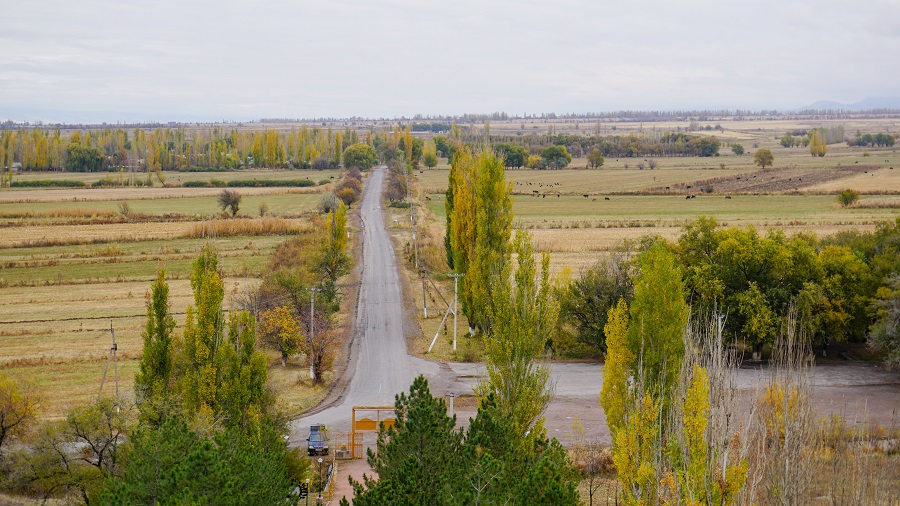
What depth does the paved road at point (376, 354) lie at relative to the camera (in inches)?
1385

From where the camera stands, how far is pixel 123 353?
4112 cm

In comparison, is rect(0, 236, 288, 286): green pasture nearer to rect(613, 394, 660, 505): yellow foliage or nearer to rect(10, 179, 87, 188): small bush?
rect(613, 394, 660, 505): yellow foliage

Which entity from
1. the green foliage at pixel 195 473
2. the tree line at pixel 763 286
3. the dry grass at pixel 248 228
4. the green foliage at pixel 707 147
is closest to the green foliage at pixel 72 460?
the green foliage at pixel 195 473

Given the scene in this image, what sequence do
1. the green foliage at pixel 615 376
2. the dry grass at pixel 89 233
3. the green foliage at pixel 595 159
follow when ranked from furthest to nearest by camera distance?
the green foliage at pixel 595 159, the dry grass at pixel 89 233, the green foliage at pixel 615 376

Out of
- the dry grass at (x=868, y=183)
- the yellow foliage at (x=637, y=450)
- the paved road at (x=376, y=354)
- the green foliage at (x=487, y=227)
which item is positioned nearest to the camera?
the yellow foliage at (x=637, y=450)

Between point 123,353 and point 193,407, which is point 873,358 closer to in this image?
point 193,407

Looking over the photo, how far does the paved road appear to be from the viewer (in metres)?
35.2

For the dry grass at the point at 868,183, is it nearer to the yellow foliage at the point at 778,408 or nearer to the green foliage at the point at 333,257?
the green foliage at the point at 333,257

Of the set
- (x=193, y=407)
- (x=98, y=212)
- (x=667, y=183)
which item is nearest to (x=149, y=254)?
(x=98, y=212)

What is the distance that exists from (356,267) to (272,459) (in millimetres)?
46833

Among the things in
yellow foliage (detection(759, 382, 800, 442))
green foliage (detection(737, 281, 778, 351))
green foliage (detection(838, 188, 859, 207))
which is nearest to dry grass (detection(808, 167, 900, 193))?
green foliage (detection(838, 188, 859, 207))

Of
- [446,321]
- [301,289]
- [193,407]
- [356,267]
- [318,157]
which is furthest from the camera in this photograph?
[318,157]

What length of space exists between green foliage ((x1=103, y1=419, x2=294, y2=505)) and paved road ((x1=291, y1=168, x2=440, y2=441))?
41.2 feet

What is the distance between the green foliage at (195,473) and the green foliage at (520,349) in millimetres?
6185
